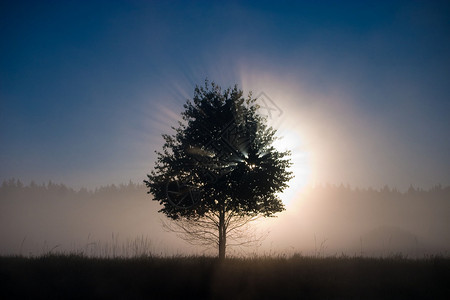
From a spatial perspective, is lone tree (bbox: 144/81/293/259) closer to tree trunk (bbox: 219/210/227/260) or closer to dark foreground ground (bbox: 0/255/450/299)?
tree trunk (bbox: 219/210/227/260)

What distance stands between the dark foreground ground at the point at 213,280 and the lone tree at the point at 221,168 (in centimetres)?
346

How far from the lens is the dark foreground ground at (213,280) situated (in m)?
9.70

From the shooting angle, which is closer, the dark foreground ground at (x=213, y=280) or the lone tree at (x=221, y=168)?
the dark foreground ground at (x=213, y=280)

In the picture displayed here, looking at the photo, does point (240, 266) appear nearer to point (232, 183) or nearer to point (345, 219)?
point (232, 183)

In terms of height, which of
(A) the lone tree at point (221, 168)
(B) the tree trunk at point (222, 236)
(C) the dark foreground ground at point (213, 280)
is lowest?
(C) the dark foreground ground at point (213, 280)

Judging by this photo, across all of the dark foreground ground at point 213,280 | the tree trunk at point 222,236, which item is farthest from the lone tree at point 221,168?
the dark foreground ground at point 213,280

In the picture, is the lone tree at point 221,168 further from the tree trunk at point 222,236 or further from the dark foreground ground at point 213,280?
the dark foreground ground at point 213,280

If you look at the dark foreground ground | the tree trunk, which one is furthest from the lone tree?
the dark foreground ground

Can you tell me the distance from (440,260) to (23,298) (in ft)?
59.8

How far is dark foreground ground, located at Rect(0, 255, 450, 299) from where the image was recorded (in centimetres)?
970

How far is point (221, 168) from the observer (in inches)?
595

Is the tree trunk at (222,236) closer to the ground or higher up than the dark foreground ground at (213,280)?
higher up

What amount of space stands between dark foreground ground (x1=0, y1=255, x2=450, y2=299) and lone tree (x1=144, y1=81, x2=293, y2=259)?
11.4 ft

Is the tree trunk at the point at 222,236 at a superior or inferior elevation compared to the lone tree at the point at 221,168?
inferior
